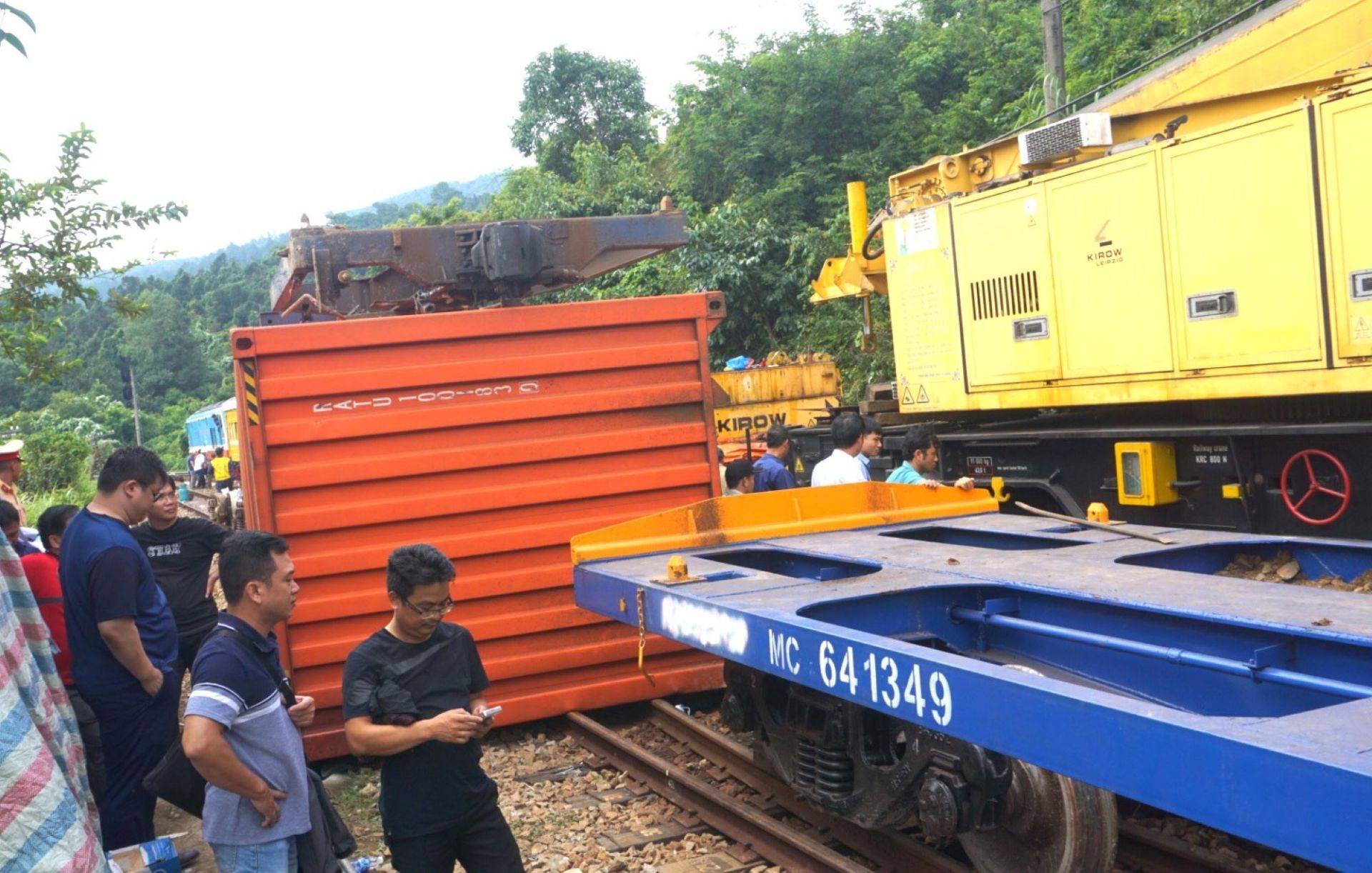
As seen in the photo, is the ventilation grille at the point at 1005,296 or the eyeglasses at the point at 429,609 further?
the ventilation grille at the point at 1005,296

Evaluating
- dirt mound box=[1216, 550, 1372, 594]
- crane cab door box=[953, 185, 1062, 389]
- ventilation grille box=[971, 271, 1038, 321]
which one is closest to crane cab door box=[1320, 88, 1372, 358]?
Result: dirt mound box=[1216, 550, 1372, 594]

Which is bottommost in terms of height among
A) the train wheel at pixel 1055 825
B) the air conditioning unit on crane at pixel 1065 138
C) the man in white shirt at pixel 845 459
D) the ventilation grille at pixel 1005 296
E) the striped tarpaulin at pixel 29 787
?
the train wheel at pixel 1055 825

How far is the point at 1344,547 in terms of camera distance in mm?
4516

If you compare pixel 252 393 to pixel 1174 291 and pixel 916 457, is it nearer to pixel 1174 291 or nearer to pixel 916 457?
pixel 916 457

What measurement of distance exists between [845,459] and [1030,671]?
3.93m

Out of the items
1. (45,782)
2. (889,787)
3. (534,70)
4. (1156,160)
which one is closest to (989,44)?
(534,70)

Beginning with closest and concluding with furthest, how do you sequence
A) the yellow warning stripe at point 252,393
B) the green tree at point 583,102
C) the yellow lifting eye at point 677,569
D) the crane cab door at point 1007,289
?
the yellow lifting eye at point 677,569 < the yellow warning stripe at point 252,393 < the crane cab door at point 1007,289 < the green tree at point 583,102

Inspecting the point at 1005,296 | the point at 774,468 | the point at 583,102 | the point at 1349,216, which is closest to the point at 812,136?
the point at 583,102

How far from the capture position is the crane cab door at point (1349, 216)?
235 inches

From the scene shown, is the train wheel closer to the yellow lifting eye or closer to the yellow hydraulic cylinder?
the yellow lifting eye

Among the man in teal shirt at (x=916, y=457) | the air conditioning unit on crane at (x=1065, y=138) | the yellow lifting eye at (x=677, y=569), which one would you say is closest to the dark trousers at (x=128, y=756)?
the yellow lifting eye at (x=677, y=569)

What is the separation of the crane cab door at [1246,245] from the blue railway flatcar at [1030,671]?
70.4 inches

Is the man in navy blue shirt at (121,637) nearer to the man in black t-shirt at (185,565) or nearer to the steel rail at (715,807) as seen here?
the man in black t-shirt at (185,565)

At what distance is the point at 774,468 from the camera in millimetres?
7852
